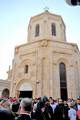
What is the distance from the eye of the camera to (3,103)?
204 inches

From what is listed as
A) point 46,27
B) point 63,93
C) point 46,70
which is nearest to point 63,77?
point 63,93

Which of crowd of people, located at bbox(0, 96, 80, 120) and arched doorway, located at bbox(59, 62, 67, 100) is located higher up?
arched doorway, located at bbox(59, 62, 67, 100)

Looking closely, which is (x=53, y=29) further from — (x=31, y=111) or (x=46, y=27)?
(x=31, y=111)

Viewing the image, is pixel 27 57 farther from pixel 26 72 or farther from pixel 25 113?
pixel 25 113

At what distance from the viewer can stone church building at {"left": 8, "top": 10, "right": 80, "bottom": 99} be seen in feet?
71.4

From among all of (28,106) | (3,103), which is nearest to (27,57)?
(3,103)

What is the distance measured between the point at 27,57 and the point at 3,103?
64.3ft

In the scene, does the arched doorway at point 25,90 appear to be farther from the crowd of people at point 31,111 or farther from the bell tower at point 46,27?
the crowd of people at point 31,111

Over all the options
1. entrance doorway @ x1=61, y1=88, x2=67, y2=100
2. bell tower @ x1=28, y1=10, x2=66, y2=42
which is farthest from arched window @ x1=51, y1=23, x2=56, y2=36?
entrance doorway @ x1=61, y1=88, x2=67, y2=100

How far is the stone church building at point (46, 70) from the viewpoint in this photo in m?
21.8

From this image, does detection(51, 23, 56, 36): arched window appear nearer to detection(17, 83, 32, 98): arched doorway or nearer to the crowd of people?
detection(17, 83, 32, 98): arched doorway

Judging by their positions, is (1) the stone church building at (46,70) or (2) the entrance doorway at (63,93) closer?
(1) the stone church building at (46,70)

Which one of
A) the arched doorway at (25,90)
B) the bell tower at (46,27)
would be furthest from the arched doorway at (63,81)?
the bell tower at (46,27)

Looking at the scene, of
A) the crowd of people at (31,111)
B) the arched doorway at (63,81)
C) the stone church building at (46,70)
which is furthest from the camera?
the arched doorway at (63,81)
